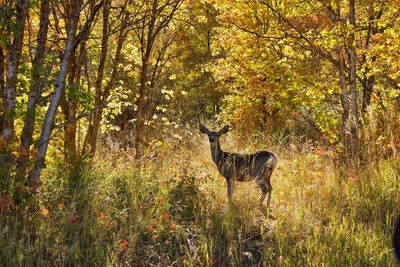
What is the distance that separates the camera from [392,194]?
5.99 meters

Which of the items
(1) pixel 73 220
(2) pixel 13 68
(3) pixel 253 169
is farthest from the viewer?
(3) pixel 253 169

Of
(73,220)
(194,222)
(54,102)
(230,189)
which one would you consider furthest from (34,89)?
(230,189)

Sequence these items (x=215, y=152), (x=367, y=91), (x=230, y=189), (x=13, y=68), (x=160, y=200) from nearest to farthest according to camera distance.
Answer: (x=13, y=68)
(x=160, y=200)
(x=230, y=189)
(x=215, y=152)
(x=367, y=91)

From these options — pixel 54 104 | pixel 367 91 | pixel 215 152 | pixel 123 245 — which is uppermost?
pixel 367 91

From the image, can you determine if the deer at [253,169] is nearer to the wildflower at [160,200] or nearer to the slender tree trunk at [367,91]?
the wildflower at [160,200]

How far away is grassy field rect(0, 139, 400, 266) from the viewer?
4.61 m

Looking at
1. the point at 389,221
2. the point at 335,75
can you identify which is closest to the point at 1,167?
the point at 389,221

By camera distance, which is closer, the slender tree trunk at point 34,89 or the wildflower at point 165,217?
the slender tree trunk at point 34,89

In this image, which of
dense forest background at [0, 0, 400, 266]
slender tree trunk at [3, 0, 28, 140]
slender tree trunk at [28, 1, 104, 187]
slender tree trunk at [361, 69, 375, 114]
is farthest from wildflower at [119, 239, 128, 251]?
slender tree trunk at [361, 69, 375, 114]

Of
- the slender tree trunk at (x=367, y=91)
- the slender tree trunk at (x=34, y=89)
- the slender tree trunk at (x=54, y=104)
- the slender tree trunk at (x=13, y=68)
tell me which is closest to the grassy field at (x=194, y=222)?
the slender tree trunk at (x=54, y=104)

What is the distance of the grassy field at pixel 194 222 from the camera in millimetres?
4613

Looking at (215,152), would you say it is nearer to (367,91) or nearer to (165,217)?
(165,217)

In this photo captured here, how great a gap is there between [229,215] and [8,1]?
3291mm

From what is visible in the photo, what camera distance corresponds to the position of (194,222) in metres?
5.55
